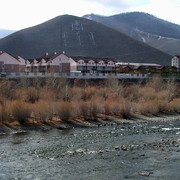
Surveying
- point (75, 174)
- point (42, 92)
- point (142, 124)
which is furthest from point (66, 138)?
point (42, 92)

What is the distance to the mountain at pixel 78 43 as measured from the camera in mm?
157125

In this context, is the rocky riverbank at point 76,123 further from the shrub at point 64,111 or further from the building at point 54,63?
the building at point 54,63

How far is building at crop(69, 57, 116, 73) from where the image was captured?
8656 centimetres

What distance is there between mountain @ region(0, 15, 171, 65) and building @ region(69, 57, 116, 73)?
192 feet

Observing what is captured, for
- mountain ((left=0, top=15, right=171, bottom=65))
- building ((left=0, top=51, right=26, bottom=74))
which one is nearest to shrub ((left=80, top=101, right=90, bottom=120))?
building ((left=0, top=51, right=26, bottom=74))

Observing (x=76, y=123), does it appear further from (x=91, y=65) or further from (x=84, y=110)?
(x=91, y=65)

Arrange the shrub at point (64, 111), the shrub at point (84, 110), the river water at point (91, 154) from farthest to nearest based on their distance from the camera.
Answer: the shrub at point (84, 110) → the shrub at point (64, 111) → the river water at point (91, 154)

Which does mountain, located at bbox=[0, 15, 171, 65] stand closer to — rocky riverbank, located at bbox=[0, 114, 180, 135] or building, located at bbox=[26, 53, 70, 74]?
building, located at bbox=[26, 53, 70, 74]

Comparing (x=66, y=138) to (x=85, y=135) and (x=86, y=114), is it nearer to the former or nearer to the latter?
(x=85, y=135)

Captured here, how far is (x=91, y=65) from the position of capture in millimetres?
89375

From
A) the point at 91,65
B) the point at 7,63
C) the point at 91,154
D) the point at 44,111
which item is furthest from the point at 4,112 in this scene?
the point at 91,65

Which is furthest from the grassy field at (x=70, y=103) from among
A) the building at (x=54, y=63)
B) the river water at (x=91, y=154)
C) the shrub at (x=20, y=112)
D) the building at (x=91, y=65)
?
the building at (x=91, y=65)

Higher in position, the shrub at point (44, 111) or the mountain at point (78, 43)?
the mountain at point (78, 43)

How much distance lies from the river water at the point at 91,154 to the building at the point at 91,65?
5673cm
